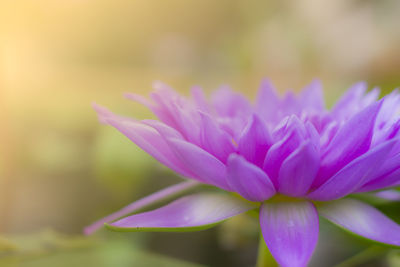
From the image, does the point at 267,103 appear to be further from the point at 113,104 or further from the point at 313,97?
the point at 113,104

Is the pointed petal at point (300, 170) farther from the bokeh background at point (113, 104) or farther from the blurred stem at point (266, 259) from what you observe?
the bokeh background at point (113, 104)

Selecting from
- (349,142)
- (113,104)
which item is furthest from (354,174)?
Result: (113,104)

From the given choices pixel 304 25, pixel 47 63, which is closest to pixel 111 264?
pixel 47 63

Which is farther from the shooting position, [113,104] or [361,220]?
[113,104]

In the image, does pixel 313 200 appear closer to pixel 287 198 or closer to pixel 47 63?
pixel 287 198

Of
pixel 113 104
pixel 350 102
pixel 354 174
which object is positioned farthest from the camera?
pixel 113 104

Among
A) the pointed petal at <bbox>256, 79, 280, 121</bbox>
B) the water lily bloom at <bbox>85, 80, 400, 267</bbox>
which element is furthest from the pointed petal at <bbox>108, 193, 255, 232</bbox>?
the pointed petal at <bbox>256, 79, 280, 121</bbox>

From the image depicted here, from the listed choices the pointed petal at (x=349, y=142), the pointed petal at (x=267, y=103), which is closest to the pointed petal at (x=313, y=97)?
the pointed petal at (x=267, y=103)

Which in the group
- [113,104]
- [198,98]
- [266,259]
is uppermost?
[113,104]
